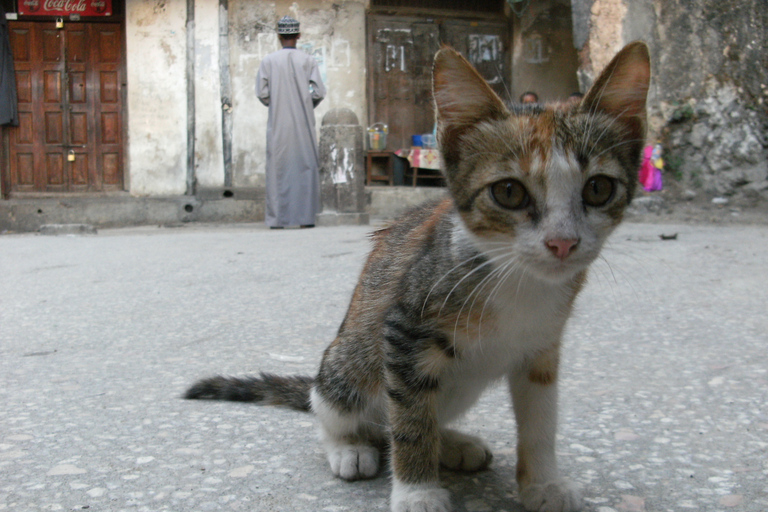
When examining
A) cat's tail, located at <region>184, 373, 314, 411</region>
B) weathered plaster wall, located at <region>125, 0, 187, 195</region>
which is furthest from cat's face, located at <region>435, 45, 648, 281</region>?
weathered plaster wall, located at <region>125, 0, 187, 195</region>

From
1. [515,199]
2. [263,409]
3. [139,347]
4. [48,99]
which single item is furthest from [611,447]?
[48,99]

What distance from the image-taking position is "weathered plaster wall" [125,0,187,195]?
12383mm

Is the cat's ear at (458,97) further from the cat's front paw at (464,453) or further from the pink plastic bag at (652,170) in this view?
the pink plastic bag at (652,170)

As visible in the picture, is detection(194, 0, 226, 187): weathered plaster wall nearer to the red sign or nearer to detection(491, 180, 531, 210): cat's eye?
the red sign

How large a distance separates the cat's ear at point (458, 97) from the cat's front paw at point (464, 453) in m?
0.84

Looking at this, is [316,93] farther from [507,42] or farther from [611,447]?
[611,447]

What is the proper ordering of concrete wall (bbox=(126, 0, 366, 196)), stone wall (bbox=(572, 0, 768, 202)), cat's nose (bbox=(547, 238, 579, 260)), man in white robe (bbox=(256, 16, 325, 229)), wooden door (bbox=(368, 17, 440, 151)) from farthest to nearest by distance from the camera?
wooden door (bbox=(368, 17, 440, 151))
concrete wall (bbox=(126, 0, 366, 196))
man in white robe (bbox=(256, 16, 325, 229))
stone wall (bbox=(572, 0, 768, 202))
cat's nose (bbox=(547, 238, 579, 260))

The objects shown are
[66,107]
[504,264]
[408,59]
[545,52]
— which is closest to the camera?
[504,264]

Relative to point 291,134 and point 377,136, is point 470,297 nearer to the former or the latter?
point 291,134

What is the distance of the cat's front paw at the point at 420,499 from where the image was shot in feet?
5.52

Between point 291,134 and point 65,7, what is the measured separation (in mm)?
5217

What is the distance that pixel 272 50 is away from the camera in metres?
12.6

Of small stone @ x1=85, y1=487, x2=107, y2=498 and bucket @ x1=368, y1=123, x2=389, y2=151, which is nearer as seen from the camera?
small stone @ x1=85, y1=487, x2=107, y2=498

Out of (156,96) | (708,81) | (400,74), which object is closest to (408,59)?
(400,74)
